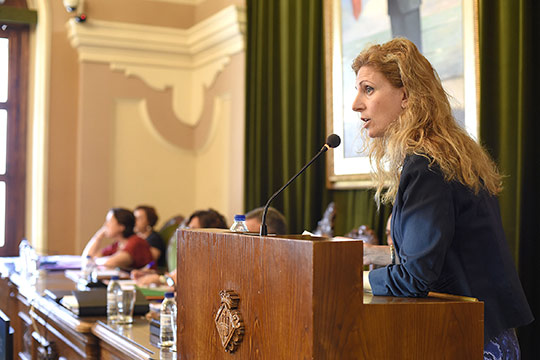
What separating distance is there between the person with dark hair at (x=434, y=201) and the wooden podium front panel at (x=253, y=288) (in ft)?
1.07

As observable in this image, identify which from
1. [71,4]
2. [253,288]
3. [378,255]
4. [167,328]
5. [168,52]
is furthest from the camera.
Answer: [168,52]

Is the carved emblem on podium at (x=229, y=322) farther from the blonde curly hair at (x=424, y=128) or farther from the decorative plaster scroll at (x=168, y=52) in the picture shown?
the decorative plaster scroll at (x=168, y=52)

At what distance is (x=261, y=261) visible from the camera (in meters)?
1.48

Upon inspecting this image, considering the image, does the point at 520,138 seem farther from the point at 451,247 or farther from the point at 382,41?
the point at 451,247

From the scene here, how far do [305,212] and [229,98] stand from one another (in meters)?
1.85

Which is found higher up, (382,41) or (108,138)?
(382,41)

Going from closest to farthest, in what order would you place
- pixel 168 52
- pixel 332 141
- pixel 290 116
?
pixel 332 141 → pixel 290 116 → pixel 168 52

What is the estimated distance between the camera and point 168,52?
7383mm

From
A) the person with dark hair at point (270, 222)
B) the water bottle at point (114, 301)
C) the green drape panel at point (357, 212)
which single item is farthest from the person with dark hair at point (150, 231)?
the water bottle at point (114, 301)

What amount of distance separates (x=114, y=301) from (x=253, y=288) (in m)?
1.67

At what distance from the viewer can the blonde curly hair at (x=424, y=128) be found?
1.73 m

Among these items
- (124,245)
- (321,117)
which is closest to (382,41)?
(321,117)

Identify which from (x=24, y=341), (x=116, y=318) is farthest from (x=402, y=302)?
(x=24, y=341)

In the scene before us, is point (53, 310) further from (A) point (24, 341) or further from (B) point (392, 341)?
(B) point (392, 341)
